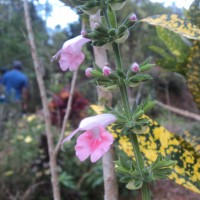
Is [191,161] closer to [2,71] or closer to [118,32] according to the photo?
[118,32]

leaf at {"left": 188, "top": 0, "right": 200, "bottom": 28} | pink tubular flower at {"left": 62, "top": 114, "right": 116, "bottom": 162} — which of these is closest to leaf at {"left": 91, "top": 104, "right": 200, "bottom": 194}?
pink tubular flower at {"left": 62, "top": 114, "right": 116, "bottom": 162}

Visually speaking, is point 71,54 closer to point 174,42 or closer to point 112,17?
point 112,17

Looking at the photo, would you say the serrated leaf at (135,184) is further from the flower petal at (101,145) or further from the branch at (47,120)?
the branch at (47,120)

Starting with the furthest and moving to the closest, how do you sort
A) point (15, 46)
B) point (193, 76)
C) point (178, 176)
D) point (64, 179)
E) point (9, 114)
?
point (15, 46) → point (9, 114) → point (64, 179) → point (193, 76) → point (178, 176)

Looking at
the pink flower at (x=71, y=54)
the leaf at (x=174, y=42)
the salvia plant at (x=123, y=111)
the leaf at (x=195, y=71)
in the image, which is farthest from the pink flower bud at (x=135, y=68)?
the leaf at (x=174, y=42)

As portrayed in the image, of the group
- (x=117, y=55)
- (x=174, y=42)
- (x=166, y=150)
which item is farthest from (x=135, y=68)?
(x=174, y=42)

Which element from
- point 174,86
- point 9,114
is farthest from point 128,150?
point 174,86
